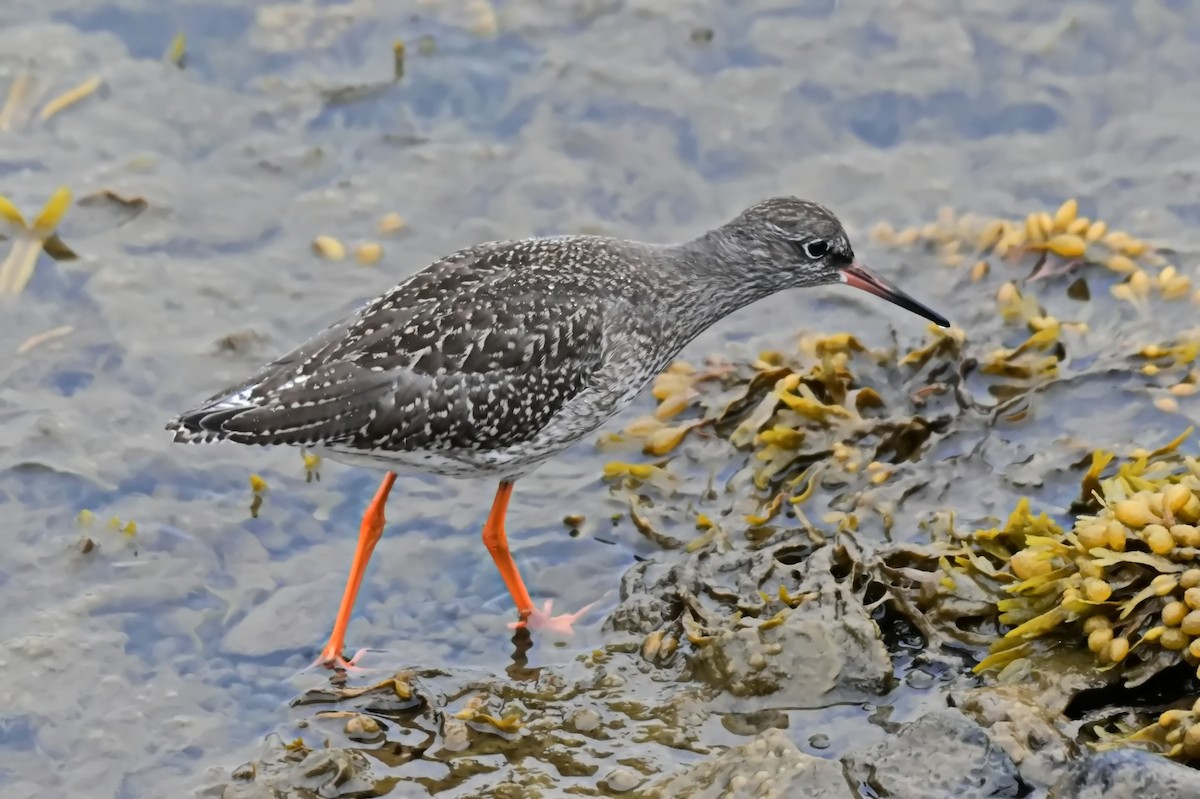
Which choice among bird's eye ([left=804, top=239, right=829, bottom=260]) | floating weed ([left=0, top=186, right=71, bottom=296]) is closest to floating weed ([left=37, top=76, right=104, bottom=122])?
floating weed ([left=0, top=186, right=71, bottom=296])

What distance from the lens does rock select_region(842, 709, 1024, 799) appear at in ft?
18.6

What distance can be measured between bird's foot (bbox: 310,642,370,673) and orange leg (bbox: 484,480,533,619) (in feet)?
2.88

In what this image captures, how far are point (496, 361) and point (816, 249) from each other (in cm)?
203

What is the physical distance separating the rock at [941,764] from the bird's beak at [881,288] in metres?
2.74

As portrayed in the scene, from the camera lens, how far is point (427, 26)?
11641 millimetres

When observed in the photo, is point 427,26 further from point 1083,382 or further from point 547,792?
point 547,792

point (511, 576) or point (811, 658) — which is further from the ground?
point (811, 658)

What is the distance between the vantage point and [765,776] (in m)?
5.83

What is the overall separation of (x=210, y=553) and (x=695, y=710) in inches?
115

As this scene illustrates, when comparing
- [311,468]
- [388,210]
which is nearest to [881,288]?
[311,468]

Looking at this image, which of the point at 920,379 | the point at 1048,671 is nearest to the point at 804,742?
the point at 1048,671

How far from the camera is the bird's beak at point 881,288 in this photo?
26.5 feet

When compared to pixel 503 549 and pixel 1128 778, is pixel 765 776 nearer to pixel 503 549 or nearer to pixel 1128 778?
pixel 1128 778

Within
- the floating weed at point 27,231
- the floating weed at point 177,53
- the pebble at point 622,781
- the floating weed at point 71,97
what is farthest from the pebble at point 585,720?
the floating weed at point 177,53
